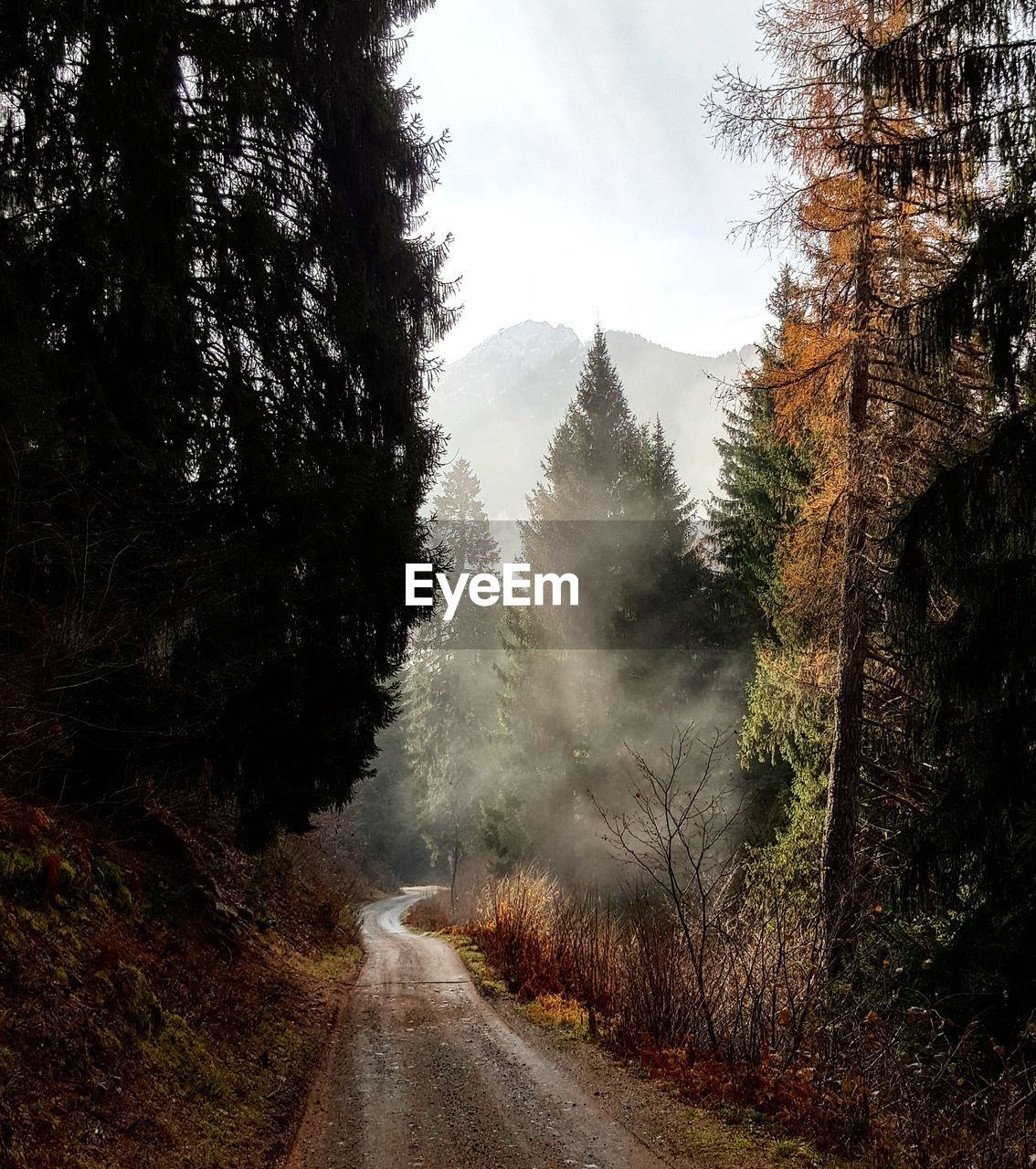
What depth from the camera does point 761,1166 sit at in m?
4.49

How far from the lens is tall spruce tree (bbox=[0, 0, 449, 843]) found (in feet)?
16.9

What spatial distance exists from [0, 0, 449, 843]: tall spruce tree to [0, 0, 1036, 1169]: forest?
0.14 feet

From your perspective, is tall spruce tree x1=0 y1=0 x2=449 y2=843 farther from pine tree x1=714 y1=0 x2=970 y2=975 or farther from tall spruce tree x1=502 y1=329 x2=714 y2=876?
tall spruce tree x1=502 y1=329 x2=714 y2=876

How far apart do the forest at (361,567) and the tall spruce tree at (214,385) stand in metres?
0.04

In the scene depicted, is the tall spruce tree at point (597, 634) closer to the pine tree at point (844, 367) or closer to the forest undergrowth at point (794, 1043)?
Result: the pine tree at point (844, 367)

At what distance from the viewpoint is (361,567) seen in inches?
322

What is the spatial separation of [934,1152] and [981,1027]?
139 centimetres

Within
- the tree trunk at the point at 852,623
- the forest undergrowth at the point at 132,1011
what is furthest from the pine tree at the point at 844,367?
the forest undergrowth at the point at 132,1011

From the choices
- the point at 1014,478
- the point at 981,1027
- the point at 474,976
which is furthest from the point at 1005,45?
the point at 474,976

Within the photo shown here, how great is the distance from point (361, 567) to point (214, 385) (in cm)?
238

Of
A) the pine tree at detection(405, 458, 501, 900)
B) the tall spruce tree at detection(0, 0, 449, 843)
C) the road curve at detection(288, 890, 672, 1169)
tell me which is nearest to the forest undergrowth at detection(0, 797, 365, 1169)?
the road curve at detection(288, 890, 672, 1169)

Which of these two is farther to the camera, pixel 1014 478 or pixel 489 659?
pixel 489 659

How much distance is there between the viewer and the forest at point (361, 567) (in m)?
4.48

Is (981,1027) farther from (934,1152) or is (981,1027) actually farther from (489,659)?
(489,659)
